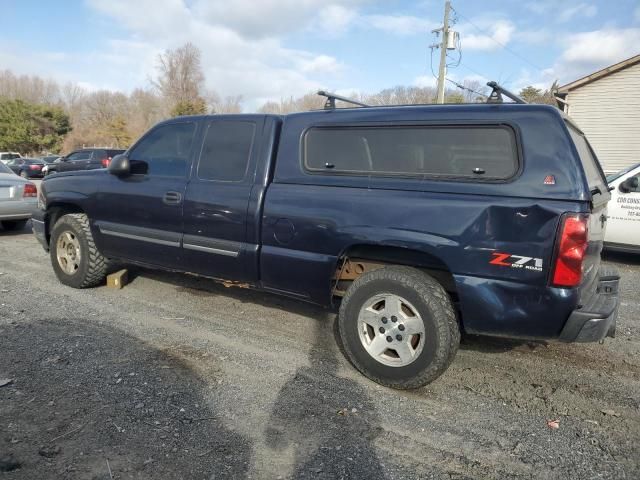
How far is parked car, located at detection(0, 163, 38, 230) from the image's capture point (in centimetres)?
796

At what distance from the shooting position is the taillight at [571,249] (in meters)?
2.65

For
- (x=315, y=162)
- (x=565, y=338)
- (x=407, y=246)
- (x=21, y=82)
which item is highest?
(x=21, y=82)

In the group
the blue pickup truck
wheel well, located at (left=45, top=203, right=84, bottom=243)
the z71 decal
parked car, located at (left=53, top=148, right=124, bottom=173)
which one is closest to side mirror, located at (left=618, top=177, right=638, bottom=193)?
the blue pickup truck

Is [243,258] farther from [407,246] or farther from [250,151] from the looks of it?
[407,246]

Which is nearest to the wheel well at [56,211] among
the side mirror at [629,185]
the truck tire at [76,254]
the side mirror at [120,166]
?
the truck tire at [76,254]

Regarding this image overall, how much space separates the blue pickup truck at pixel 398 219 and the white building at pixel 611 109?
52.4 feet

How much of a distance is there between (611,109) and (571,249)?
17541 millimetres

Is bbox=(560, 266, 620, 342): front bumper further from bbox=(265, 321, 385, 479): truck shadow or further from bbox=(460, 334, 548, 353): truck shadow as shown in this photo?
bbox=(265, 321, 385, 479): truck shadow

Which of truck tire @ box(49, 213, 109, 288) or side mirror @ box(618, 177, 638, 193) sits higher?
side mirror @ box(618, 177, 638, 193)

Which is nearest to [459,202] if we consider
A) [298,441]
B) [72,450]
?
[298,441]

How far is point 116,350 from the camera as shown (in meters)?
3.65

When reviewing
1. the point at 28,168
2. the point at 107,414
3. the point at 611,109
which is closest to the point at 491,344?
the point at 107,414

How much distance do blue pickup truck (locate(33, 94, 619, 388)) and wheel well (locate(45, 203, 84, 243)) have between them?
3.68ft

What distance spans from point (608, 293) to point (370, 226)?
6.06 ft
